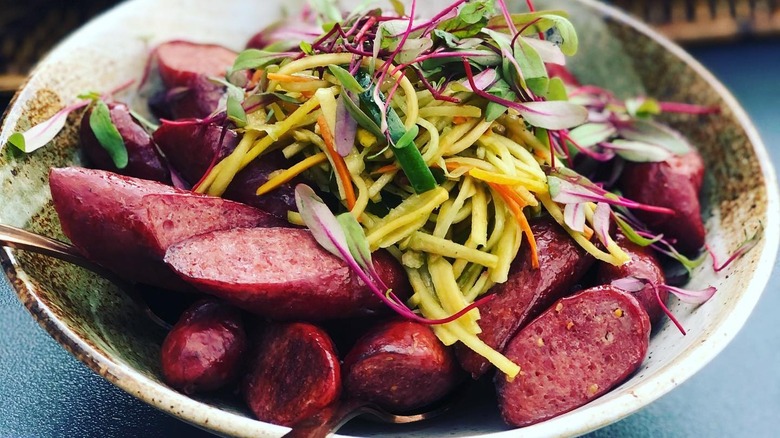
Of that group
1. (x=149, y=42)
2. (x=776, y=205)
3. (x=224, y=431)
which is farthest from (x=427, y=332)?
(x=149, y=42)

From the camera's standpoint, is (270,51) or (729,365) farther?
(729,365)

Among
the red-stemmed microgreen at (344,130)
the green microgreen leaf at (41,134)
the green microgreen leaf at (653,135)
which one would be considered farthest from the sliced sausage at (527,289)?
the green microgreen leaf at (41,134)

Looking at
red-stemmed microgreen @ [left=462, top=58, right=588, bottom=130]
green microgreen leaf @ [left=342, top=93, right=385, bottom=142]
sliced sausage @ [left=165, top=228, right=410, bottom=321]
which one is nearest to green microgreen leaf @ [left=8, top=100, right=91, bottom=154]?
sliced sausage @ [left=165, top=228, right=410, bottom=321]

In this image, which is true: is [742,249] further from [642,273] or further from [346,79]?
[346,79]

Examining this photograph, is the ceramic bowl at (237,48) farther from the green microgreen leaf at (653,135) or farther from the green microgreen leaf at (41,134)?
the green microgreen leaf at (653,135)

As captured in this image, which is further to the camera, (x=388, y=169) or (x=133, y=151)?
(x=133, y=151)

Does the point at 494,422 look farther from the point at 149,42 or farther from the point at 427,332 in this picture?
the point at 149,42

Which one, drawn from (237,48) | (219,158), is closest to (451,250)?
(219,158)

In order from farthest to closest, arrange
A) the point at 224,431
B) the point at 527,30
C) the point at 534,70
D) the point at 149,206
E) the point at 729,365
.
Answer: the point at 729,365, the point at 527,30, the point at 534,70, the point at 149,206, the point at 224,431
